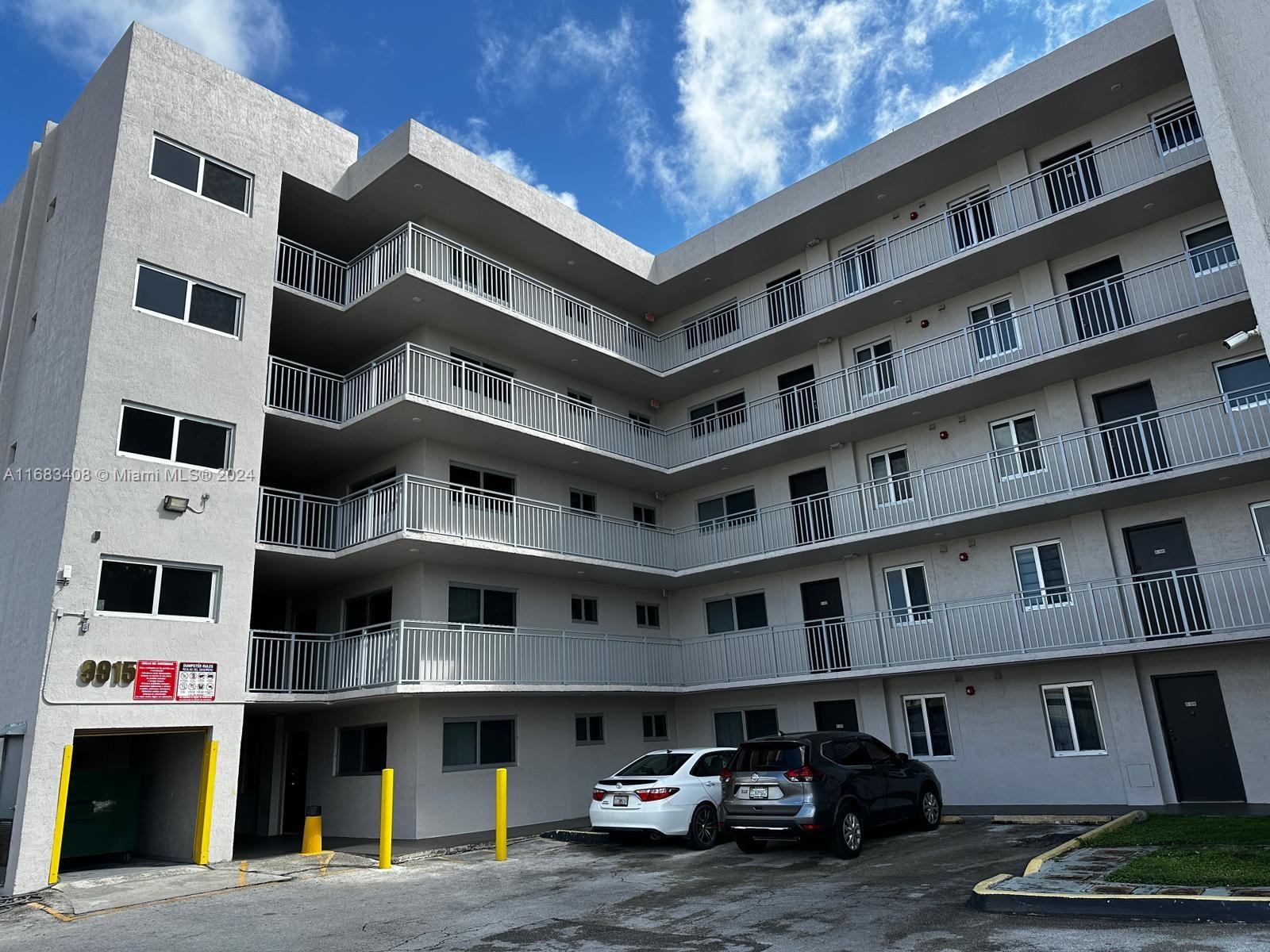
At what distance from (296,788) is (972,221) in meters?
20.1

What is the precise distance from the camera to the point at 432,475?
61.1 feet

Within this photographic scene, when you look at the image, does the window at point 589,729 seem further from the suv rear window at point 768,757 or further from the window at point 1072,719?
the window at point 1072,719

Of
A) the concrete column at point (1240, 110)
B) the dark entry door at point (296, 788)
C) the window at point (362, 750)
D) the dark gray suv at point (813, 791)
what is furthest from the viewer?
the dark entry door at point (296, 788)

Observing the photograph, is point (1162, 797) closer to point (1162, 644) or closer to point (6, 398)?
point (1162, 644)

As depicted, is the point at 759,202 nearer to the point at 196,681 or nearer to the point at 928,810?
the point at 928,810

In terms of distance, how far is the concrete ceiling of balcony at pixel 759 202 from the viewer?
17219 millimetres

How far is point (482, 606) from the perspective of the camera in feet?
62.7

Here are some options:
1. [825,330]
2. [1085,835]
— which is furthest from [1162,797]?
[825,330]

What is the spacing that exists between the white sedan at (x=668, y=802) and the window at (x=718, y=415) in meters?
10.6

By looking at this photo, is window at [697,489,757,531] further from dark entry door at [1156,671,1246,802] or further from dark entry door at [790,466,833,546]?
dark entry door at [1156,671,1246,802]

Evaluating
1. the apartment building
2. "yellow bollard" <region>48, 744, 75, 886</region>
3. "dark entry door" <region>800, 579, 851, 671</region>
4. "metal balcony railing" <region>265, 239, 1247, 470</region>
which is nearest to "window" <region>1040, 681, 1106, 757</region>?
the apartment building

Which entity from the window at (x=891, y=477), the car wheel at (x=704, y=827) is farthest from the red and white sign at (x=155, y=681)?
the window at (x=891, y=477)

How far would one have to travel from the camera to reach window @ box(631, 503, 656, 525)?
2391 cm

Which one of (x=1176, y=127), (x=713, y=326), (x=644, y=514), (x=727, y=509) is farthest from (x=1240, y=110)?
(x=644, y=514)
